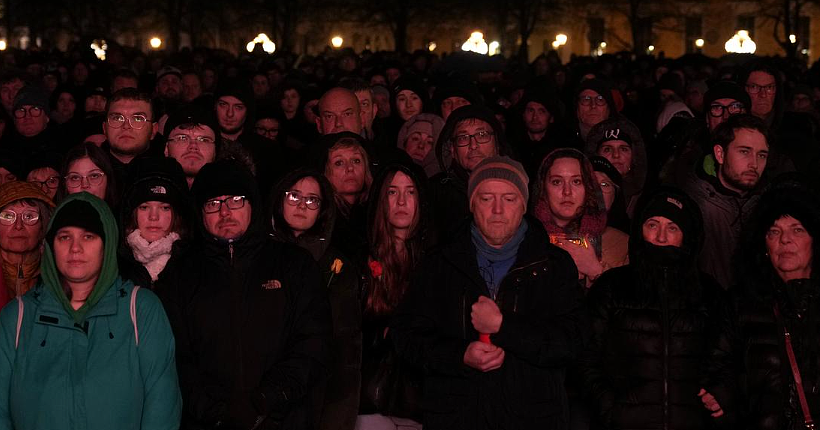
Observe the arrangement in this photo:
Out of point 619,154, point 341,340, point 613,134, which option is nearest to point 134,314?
point 341,340

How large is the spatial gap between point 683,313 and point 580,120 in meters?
5.54

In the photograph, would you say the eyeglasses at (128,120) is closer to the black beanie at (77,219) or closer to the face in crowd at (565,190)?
the face in crowd at (565,190)

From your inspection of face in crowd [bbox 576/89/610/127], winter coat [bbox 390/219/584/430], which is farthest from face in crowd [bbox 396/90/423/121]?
winter coat [bbox 390/219/584/430]

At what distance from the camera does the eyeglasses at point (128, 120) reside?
28.4ft

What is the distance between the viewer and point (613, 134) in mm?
9461

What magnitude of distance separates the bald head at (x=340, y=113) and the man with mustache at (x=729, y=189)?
318 cm

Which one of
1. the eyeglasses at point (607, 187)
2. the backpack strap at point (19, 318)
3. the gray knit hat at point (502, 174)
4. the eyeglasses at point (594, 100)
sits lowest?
the backpack strap at point (19, 318)

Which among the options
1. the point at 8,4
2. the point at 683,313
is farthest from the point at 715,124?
the point at 8,4

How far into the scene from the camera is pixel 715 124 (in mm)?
9492

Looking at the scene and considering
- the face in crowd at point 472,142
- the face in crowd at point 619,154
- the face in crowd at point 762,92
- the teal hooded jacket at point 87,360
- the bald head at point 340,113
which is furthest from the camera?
the face in crowd at point 762,92

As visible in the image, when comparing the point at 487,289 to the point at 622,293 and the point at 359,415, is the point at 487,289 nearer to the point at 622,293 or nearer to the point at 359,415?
the point at 622,293

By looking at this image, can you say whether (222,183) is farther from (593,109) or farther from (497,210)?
(593,109)

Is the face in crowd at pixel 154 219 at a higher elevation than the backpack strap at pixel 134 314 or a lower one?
higher

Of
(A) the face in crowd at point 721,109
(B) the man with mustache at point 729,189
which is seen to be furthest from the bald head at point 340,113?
(B) the man with mustache at point 729,189
